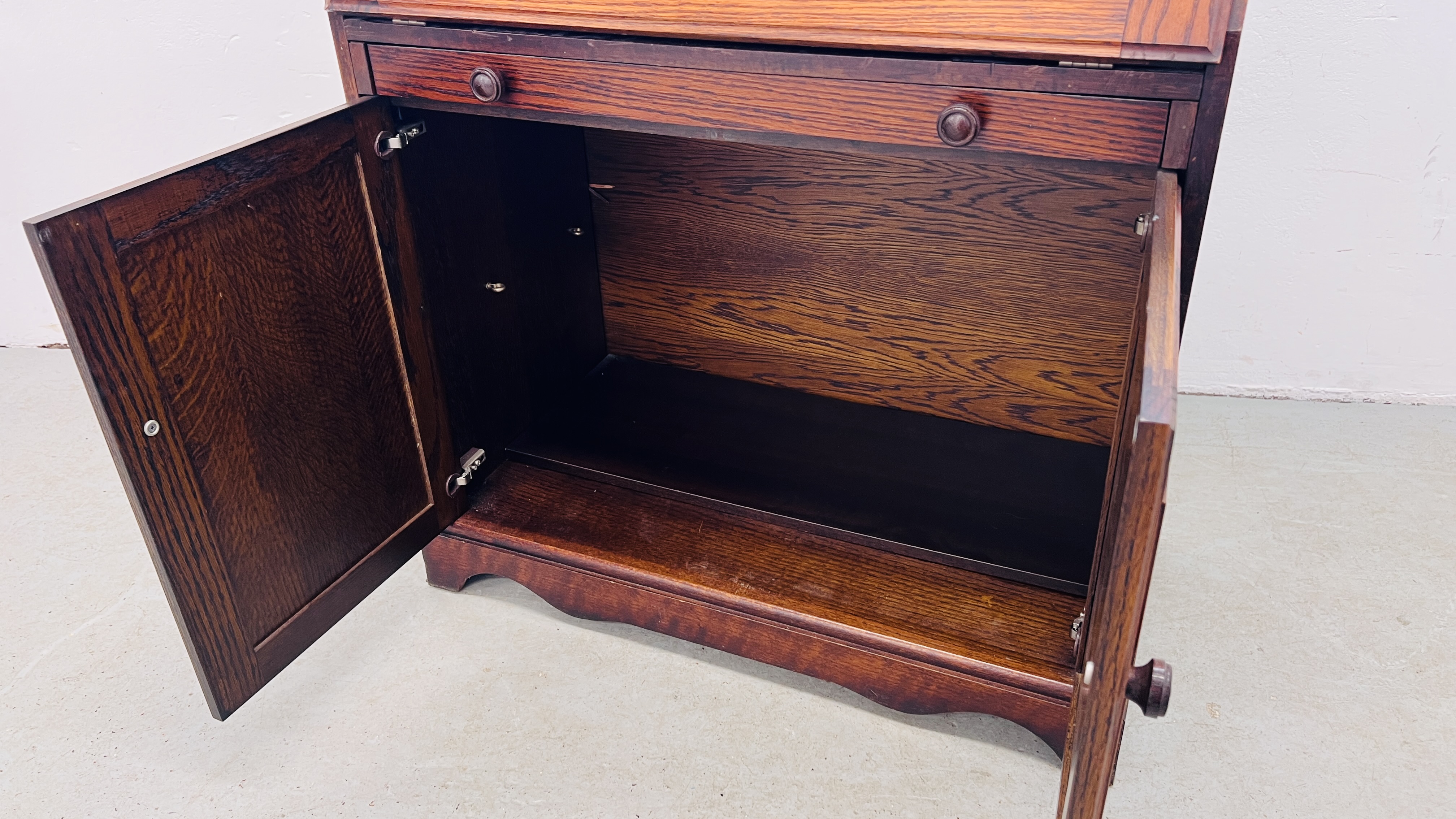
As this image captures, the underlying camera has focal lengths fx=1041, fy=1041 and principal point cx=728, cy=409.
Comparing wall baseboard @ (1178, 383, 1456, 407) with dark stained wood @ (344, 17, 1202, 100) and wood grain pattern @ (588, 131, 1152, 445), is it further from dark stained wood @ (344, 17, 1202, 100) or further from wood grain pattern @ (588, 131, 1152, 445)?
dark stained wood @ (344, 17, 1202, 100)

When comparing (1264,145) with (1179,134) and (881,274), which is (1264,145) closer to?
(881,274)

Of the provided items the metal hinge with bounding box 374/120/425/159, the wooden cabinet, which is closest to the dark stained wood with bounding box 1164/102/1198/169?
the wooden cabinet

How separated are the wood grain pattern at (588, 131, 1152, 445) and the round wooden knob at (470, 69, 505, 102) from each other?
0.58m

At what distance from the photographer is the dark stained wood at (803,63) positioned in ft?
3.48

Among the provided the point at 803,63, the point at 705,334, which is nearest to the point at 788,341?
the point at 705,334

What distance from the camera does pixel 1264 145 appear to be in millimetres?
2057

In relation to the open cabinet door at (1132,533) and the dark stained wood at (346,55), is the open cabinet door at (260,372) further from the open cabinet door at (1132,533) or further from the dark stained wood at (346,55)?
the open cabinet door at (1132,533)

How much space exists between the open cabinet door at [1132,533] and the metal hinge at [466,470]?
1.05m

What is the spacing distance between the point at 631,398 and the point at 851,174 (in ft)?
1.96

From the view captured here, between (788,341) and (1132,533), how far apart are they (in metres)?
1.29

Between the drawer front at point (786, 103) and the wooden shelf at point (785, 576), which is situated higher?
the drawer front at point (786, 103)

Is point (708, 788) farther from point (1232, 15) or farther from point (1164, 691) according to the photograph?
point (1232, 15)

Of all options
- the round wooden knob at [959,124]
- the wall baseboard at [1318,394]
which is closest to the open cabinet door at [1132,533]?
the round wooden knob at [959,124]


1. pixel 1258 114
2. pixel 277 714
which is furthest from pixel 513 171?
pixel 1258 114
